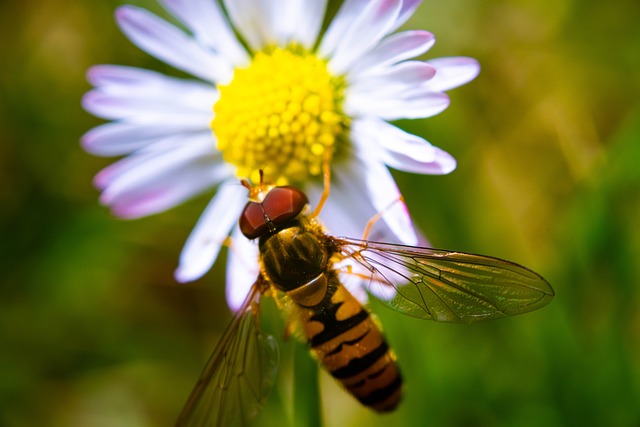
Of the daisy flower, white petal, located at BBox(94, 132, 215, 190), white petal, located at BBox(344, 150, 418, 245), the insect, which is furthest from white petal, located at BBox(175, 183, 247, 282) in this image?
white petal, located at BBox(344, 150, 418, 245)

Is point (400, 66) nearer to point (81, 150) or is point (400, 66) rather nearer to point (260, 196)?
point (260, 196)

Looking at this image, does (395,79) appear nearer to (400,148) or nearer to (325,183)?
(400,148)

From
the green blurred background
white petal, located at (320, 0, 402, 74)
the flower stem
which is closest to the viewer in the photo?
white petal, located at (320, 0, 402, 74)

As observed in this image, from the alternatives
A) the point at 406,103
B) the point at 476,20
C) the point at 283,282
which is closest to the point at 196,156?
the point at 283,282

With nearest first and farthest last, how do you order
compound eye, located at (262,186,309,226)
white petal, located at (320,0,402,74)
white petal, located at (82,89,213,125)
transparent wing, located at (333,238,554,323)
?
transparent wing, located at (333,238,554,323)
white petal, located at (320,0,402,74)
compound eye, located at (262,186,309,226)
white petal, located at (82,89,213,125)

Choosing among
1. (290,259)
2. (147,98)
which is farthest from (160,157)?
(290,259)

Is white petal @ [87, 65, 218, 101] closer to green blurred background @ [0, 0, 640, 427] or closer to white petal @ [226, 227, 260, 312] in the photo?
white petal @ [226, 227, 260, 312]
